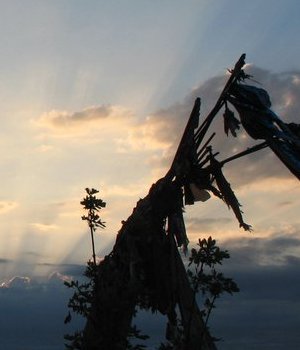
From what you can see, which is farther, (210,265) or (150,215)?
(150,215)

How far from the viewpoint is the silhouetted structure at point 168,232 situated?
31.1 ft

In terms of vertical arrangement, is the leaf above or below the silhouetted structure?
above

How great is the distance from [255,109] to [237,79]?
0.59 meters

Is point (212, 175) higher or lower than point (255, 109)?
lower

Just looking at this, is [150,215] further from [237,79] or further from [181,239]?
[237,79]

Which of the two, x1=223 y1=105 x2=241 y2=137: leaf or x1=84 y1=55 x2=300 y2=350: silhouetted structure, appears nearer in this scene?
x1=84 y1=55 x2=300 y2=350: silhouetted structure

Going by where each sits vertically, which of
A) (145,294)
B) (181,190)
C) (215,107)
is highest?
(215,107)

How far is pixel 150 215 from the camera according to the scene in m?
9.90

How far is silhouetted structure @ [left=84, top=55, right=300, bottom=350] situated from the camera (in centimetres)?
949

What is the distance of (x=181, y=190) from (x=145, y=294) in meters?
1.76

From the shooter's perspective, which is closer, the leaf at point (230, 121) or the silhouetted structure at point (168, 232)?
the silhouetted structure at point (168, 232)

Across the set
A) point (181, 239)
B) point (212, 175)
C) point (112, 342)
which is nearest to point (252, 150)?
point (212, 175)

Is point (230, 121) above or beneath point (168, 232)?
above

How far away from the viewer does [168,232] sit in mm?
9844
